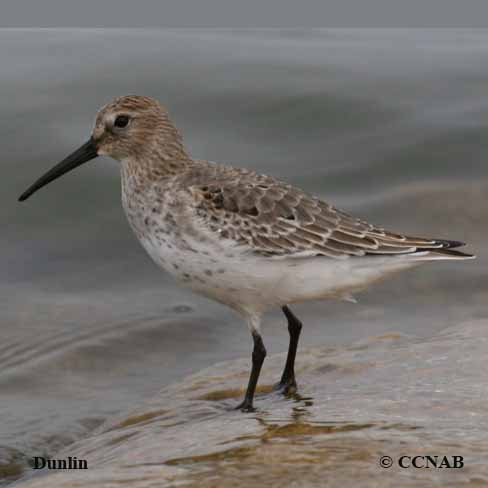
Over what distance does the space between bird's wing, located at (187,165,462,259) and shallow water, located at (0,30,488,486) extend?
2.83 feet

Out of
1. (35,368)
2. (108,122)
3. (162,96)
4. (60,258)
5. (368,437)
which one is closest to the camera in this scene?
(368,437)

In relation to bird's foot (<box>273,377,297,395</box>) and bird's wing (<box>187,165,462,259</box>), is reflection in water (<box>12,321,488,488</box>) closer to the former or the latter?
bird's foot (<box>273,377,297,395</box>)

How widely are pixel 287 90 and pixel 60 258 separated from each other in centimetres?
575

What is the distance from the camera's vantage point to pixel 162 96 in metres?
16.1

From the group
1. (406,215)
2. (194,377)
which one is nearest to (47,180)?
(194,377)

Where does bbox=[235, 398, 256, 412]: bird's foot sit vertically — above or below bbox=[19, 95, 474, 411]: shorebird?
below

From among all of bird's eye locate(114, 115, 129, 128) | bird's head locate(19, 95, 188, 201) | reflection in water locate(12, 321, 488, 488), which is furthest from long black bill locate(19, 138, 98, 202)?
reflection in water locate(12, 321, 488, 488)

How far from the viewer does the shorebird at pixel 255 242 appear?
6.61 metres

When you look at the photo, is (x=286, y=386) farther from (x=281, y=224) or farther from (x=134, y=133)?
(x=134, y=133)

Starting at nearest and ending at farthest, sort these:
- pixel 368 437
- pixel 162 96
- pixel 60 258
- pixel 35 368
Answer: pixel 368 437
pixel 35 368
pixel 60 258
pixel 162 96

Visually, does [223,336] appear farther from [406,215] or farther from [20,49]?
[20,49]

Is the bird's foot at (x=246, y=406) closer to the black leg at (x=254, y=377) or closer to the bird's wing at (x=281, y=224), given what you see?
the black leg at (x=254, y=377)

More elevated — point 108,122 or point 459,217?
point 108,122

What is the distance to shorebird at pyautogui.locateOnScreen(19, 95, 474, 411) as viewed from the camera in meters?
6.61
